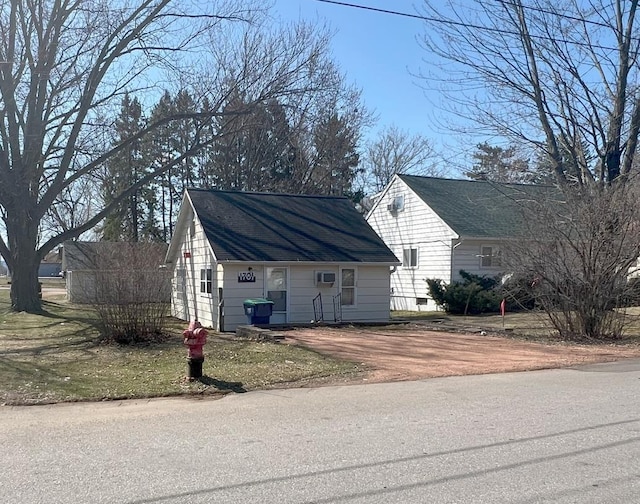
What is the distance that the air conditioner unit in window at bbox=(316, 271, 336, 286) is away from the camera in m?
20.7

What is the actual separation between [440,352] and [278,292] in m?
7.99

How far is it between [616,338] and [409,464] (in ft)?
39.9

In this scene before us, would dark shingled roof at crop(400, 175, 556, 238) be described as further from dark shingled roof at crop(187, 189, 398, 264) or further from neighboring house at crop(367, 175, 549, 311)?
dark shingled roof at crop(187, 189, 398, 264)

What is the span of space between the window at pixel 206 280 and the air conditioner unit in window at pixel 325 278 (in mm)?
3520

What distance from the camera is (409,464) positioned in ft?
18.1

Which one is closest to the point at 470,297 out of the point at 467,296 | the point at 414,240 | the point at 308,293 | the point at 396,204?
the point at 467,296

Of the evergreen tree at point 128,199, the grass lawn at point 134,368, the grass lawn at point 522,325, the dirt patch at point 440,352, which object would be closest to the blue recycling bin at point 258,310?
the dirt patch at point 440,352

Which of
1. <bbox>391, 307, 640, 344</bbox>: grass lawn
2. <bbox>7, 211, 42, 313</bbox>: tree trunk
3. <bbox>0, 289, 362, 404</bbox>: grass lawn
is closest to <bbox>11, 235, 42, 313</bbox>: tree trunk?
<bbox>7, 211, 42, 313</bbox>: tree trunk

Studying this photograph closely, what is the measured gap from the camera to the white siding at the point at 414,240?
27.3 m

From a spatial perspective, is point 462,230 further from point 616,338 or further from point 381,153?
point 381,153

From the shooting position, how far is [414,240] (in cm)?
2952

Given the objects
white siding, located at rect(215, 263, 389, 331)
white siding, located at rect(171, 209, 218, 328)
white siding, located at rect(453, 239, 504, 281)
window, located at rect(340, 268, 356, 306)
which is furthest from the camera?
white siding, located at rect(453, 239, 504, 281)

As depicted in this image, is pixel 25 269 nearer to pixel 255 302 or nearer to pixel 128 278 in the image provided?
pixel 255 302

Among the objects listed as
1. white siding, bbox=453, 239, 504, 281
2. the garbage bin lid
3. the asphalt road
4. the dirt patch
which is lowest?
the asphalt road
